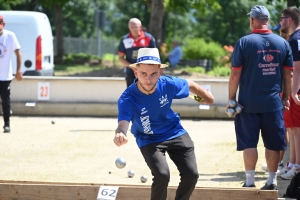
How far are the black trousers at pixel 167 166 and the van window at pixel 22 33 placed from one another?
11.0m

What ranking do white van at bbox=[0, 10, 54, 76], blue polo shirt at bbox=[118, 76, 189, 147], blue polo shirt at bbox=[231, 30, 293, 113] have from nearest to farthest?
blue polo shirt at bbox=[118, 76, 189, 147], blue polo shirt at bbox=[231, 30, 293, 113], white van at bbox=[0, 10, 54, 76]

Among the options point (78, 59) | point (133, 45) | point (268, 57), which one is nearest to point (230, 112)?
point (268, 57)

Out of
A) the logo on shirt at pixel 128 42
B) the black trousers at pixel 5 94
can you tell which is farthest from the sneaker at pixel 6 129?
the logo on shirt at pixel 128 42

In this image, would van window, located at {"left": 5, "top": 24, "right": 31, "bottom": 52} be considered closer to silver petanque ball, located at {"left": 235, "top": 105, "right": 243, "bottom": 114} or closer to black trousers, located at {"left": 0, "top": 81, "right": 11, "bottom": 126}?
black trousers, located at {"left": 0, "top": 81, "right": 11, "bottom": 126}

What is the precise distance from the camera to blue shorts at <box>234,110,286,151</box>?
7.30m

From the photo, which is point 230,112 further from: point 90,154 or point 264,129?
point 90,154

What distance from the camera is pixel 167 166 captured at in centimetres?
604

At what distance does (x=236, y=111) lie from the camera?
7.26 m

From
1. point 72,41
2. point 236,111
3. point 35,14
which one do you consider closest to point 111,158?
point 236,111

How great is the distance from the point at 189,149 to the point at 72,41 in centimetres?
4374

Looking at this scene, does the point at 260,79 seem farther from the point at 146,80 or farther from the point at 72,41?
the point at 72,41

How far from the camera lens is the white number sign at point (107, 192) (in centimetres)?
653

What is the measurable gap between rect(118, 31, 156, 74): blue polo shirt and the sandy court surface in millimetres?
1449

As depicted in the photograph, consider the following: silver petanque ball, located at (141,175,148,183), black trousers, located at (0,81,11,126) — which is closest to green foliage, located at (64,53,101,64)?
black trousers, located at (0,81,11,126)
